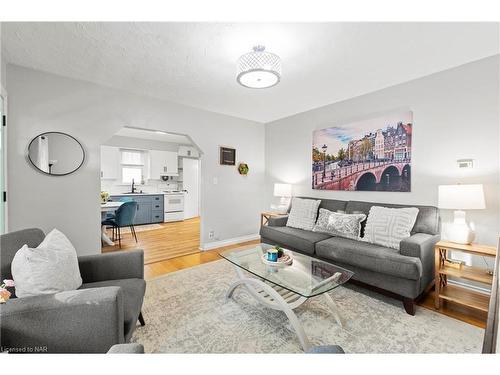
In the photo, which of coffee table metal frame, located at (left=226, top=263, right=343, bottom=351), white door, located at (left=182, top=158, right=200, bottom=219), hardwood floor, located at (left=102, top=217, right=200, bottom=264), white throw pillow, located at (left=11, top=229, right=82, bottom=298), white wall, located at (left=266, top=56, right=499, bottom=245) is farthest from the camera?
white door, located at (left=182, top=158, right=200, bottom=219)

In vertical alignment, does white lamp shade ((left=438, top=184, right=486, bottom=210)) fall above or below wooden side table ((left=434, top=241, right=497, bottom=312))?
above

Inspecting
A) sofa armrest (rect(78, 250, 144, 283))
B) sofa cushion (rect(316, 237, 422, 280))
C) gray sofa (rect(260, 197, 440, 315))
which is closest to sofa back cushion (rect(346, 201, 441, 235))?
gray sofa (rect(260, 197, 440, 315))

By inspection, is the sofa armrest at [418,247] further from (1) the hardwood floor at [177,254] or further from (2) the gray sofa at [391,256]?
(1) the hardwood floor at [177,254]

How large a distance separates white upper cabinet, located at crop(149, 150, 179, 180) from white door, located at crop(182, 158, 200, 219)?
34cm

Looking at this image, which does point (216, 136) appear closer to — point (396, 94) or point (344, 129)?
point (344, 129)

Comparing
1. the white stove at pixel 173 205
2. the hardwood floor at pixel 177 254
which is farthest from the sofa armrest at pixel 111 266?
the white stove at pixel 173 205

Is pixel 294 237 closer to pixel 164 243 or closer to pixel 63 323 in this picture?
pixel 63 323

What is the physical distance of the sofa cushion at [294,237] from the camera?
2633mm

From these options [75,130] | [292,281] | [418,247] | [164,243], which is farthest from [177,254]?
[418,247]

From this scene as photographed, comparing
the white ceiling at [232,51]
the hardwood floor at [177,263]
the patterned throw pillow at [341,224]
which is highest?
the white ceiling at [232,51]

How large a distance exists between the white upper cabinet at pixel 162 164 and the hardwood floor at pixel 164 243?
65.3 inches

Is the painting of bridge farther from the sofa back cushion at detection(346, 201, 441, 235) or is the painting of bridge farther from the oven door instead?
the oven door

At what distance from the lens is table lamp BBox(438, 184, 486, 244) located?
188 centimetres

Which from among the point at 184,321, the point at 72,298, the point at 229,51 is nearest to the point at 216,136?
the point at 229,51
